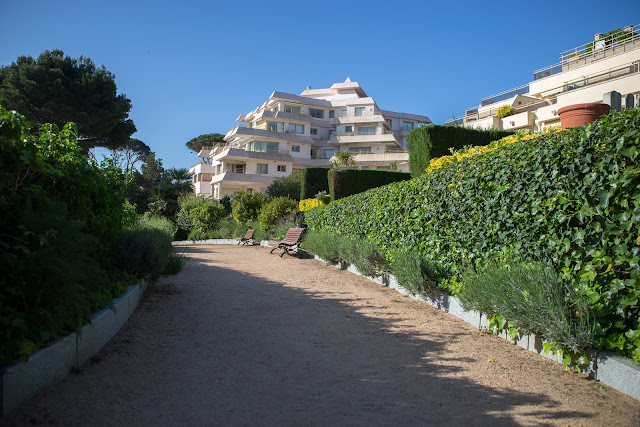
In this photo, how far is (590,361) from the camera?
3.74 metres

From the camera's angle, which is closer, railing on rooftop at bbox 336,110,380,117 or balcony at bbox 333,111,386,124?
balcony at bbox 333,111,386,124

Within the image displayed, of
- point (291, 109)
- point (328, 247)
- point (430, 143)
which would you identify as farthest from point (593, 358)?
point (291, 109)

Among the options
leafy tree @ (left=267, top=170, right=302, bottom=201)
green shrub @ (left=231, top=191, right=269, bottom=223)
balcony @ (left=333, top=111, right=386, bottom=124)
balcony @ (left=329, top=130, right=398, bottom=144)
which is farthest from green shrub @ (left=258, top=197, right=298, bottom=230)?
balcony @ (left=333, top=111, right=386, bottom=124)

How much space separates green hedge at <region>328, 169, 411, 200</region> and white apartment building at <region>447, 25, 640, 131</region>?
655cm

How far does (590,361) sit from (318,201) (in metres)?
18.0

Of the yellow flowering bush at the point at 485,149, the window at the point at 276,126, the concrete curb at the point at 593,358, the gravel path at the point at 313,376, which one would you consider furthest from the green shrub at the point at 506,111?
the window at the point at 276,126

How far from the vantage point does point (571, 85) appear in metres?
26.5

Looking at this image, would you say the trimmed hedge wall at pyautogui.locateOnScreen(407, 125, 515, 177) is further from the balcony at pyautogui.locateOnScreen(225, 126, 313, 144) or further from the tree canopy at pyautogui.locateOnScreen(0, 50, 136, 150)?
the balcony at pyautogui.locateOnScreen(225, 126, 313, 144)

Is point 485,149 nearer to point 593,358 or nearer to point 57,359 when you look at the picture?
point 593,358

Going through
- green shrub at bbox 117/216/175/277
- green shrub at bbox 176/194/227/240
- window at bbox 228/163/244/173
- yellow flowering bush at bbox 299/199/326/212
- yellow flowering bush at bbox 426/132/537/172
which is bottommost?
green shrub at bbox 117/216/175/277

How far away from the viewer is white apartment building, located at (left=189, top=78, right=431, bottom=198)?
4994 centimetres

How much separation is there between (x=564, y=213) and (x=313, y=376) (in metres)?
2.98

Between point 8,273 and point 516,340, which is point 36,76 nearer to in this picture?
point 8,273

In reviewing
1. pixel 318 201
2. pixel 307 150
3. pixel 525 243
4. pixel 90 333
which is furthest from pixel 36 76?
pixel 307 150
